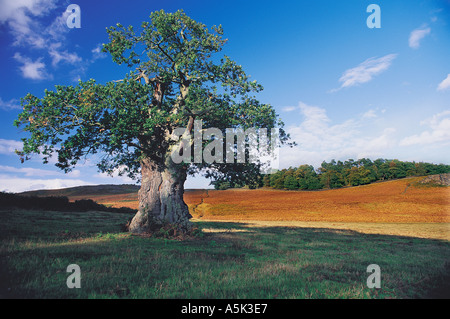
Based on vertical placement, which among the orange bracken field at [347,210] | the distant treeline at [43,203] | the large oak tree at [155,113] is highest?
the large oak tree at [155,113]

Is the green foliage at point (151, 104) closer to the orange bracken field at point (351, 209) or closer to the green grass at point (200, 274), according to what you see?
the green grass at point (200, 274)

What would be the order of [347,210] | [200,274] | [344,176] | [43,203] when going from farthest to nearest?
[344,176]
[347,210]
[43,203]
[200,274]

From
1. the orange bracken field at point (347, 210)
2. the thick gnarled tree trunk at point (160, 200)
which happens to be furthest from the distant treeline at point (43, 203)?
the thick gnarled tree trunk at point (160, 200)

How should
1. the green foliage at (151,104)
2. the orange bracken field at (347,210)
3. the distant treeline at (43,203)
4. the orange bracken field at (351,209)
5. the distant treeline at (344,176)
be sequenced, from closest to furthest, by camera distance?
the green foliage at (151,104)
the distant treeline at (43,203)
the orange bracken field at (347,210)
the orange bracken field at (351,209)
the distant treeline at (344,176)

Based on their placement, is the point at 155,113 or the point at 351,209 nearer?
the point at 155,113

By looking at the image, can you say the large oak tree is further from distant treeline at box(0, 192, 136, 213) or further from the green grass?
distant treeline at box(0, 192, 136, 213)

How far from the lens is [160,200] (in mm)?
19031

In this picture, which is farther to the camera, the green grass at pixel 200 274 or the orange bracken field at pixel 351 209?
the orange bracken field at pixel 351 209

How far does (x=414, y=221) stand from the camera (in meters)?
40.4

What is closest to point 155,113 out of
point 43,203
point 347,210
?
point 43,203

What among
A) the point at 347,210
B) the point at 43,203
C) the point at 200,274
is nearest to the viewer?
the point at 200,274

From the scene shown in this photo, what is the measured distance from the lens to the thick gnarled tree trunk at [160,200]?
18203 millimetres

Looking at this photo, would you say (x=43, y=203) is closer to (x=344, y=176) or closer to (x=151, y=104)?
(x=151, y=104)
